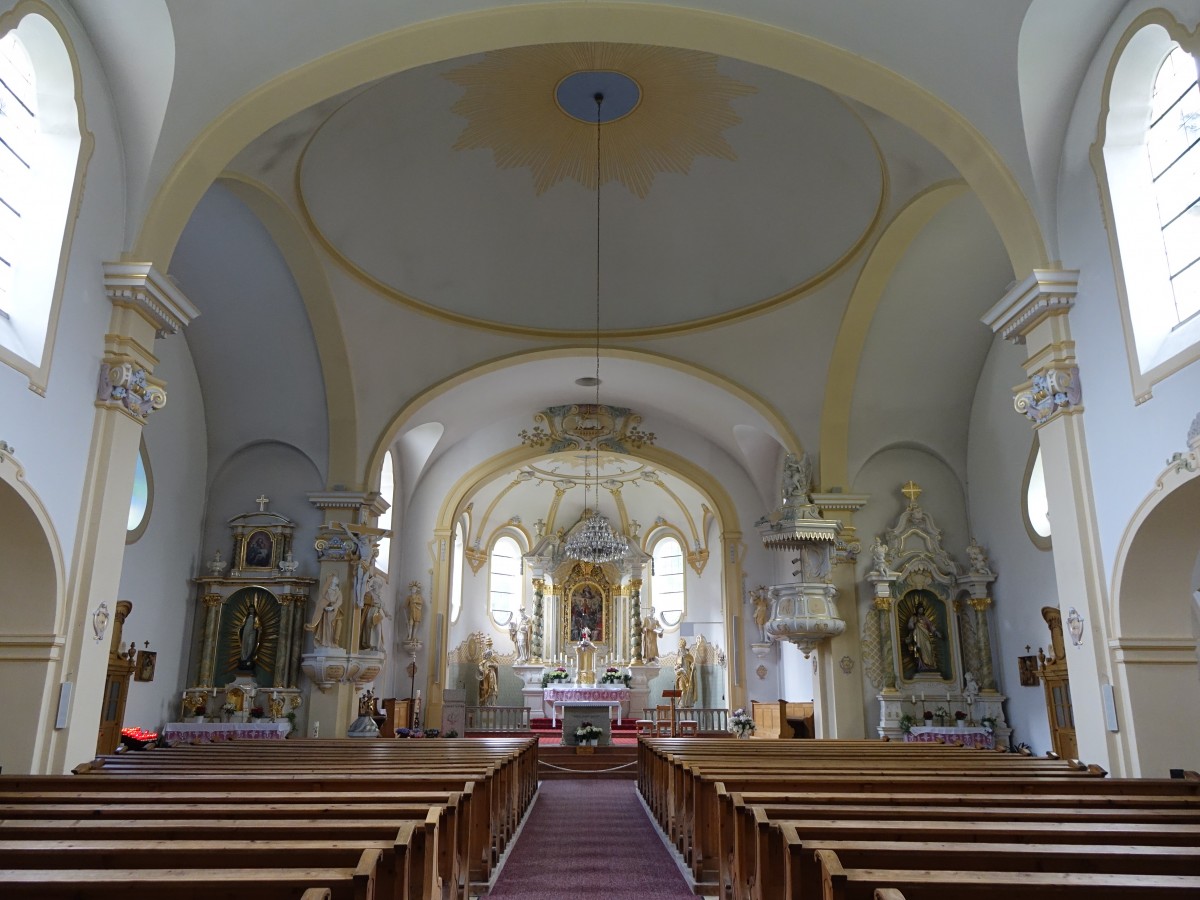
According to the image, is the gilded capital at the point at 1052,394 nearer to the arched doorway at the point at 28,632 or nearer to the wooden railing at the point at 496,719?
the arched doorway at the point at 28,632

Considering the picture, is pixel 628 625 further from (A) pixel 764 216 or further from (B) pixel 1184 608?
(B) pixel 1184 608

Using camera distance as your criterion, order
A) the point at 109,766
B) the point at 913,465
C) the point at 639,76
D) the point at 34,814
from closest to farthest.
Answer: the point at 34,814
the point at 109,766
the point at 639,76
the point at 913,465

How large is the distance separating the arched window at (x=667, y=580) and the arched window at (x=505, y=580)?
13.2 ft

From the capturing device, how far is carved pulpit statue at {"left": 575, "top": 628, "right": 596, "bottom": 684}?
2359 cm

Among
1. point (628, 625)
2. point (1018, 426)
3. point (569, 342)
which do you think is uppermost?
point (569, 342)

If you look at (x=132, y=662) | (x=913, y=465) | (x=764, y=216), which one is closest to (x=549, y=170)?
(x=764, y=216)

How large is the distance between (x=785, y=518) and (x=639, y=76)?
21.7 feet

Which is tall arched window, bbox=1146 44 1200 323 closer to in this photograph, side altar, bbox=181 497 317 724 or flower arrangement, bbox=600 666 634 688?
side altar, bbox=181 497 317 724

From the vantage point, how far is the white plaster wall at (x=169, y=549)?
39.8ft

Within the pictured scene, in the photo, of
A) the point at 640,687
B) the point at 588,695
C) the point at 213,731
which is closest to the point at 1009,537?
the point at 588,695

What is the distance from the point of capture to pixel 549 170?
43.3 ft

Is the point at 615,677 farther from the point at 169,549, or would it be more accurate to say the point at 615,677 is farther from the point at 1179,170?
the point at 1179,170

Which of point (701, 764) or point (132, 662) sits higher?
point (132, 662)

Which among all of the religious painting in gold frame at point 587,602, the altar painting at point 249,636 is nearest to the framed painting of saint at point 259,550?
the altar painting at point 249,636
